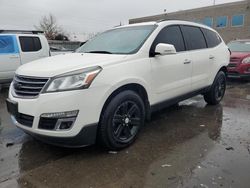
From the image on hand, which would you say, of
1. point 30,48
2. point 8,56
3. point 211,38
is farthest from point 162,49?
point 30,48

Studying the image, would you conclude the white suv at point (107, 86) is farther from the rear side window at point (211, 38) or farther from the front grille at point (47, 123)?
the rear side window at point (211, 38)

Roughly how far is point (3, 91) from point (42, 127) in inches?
241

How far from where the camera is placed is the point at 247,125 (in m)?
4.62

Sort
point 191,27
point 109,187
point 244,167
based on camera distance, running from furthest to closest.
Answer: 1. point 191,27
2. point 244,167
3. point 109,187

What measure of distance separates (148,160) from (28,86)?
1806mm

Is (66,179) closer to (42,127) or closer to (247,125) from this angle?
(42,127)

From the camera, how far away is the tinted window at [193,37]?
193 inches

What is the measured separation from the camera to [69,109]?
2.96 meters

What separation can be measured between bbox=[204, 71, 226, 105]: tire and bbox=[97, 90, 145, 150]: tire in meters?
2.65

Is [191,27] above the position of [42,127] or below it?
above

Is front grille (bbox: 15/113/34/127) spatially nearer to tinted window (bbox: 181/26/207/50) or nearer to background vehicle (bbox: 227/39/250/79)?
tinted window (bbox: 181/26/207/50)

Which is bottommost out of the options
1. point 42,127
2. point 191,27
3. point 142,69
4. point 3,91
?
point 3,91

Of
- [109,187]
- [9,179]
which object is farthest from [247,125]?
[9,179]

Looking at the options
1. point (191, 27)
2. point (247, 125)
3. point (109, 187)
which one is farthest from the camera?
point (191, 27)
